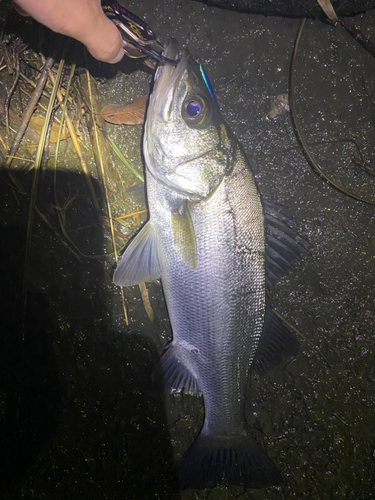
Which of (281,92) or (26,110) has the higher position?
(281,92)

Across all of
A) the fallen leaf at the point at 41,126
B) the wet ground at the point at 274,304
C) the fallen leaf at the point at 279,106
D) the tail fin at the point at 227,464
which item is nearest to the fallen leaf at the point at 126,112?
the wet ground at the point at 274,304

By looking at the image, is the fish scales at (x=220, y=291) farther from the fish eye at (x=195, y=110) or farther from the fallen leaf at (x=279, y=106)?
the fallen leaf at (x=279, y=106)

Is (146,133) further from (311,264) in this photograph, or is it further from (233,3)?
(311,264)

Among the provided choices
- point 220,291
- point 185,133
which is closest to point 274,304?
point 220,291

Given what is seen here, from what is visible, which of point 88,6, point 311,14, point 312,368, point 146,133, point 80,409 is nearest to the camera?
point 88,6

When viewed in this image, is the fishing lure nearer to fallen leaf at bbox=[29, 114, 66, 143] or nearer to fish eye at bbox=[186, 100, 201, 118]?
fish eye at bbox=[186, 100, 201, 118]

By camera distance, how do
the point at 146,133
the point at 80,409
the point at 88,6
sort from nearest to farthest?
the point at 88,6
the point at 146,133
the point at 80,409

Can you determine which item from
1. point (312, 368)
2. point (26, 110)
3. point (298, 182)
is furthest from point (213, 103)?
point (312, 368)

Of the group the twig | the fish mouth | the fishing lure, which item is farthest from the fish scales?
the twig
